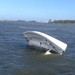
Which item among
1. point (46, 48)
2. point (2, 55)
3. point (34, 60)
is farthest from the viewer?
point (46, 48)

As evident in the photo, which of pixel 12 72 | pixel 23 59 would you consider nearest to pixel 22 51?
pixel 23 59

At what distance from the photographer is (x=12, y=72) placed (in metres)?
20.0

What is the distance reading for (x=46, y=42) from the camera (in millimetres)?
29875

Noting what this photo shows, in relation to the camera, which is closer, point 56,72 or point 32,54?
point 56,72

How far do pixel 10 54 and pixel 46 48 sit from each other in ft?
15.7

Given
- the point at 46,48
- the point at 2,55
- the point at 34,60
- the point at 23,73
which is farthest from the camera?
the point at 46,48

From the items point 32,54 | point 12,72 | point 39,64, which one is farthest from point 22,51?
point 12,72

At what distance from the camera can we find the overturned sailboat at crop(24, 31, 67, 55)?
28.4 metres

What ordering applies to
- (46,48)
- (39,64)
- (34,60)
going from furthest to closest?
1. (46,48)
2. (34,60)
3. (39,64)

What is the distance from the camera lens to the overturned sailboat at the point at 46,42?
28419 mm

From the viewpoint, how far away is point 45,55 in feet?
91.1

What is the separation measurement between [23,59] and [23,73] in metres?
5.65

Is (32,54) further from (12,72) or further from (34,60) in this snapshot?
(12,72)

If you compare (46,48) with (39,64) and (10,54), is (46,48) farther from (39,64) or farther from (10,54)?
(39,64)
